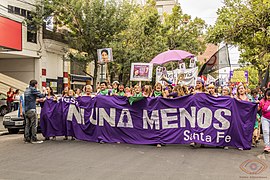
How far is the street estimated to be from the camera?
609cm

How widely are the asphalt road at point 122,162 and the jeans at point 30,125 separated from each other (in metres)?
0.52

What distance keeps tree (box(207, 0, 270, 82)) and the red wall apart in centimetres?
1191

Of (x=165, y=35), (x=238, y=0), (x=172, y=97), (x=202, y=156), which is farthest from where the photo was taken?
(x=165, y=35)

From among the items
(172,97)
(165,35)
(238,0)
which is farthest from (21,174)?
(165,35)

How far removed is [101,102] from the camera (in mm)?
9922

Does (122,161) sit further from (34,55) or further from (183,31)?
(183,31)

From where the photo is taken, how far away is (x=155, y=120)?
30.6 ft

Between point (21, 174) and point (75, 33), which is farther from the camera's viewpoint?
point (75, 33)

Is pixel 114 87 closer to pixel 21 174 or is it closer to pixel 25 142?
pixel 25 142

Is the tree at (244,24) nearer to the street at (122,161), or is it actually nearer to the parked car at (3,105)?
the street at (122,161)

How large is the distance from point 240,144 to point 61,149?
4602 millimetres

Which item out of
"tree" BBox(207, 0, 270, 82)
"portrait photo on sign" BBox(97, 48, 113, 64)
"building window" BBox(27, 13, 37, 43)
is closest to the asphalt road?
"portrait photo on sign" BBox(97, 48, 113, 64)

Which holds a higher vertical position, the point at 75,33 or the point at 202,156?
the point at 75,33

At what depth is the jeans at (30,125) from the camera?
31.9 ft
